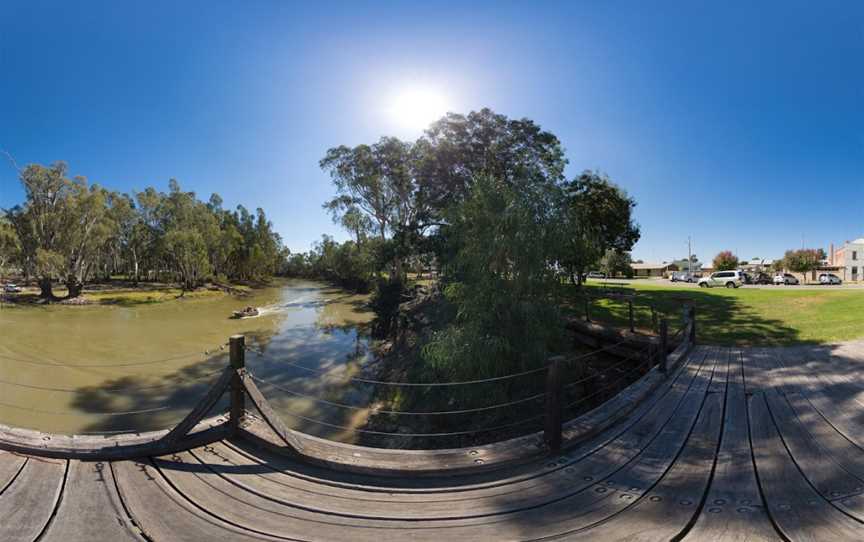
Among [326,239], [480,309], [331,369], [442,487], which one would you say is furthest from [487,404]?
[326,239]

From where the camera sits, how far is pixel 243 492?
2.74 meters

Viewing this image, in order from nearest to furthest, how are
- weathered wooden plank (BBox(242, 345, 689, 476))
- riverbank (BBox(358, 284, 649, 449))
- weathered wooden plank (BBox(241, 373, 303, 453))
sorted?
weathered wooden plank (BBox(242, 345, 689, 476)), weathered wooden plank (BBox(241, 373, 303, 453)), riverbank (BBox(358, 284, 649, 449))

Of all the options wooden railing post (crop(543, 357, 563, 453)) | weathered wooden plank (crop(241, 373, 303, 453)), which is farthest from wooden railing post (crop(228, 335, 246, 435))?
wooden railing post (crop(543, 357, 563, 453))

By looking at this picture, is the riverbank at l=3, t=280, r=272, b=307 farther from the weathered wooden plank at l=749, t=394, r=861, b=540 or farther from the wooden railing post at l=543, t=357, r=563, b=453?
the weathered wooden plank at l=749, t=394, r=861, b=540

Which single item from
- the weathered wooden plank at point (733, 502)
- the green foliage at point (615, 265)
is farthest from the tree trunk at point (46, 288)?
the green foliage at point (615, 265)

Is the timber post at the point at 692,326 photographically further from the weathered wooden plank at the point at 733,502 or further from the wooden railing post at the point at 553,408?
A: the wooden railing post at the point at 553,408

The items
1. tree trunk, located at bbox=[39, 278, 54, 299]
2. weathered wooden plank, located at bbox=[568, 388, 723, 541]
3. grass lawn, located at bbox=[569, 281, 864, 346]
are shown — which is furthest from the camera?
tree trunk, located at bbox=[39, 278, 54, 299]

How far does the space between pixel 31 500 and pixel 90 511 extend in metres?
0.54

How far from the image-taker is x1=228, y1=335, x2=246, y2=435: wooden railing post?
11.6ft

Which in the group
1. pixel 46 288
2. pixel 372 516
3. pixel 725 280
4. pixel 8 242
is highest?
pixel 8 242

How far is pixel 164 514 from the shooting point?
2451mm

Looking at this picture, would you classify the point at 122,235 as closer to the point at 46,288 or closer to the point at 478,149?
the point at 46,288

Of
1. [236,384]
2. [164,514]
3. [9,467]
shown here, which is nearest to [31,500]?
[9,467]

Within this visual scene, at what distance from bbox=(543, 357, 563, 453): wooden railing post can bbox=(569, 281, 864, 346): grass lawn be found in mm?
6735
